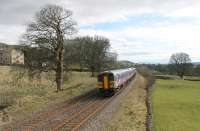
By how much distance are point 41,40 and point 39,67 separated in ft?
10.7

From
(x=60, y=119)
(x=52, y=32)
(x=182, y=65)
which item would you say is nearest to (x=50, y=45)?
(x=52, y=32)

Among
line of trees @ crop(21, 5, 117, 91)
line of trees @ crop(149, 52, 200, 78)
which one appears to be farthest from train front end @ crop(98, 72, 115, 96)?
line of trees @ crop(149, 52, 200, 78)

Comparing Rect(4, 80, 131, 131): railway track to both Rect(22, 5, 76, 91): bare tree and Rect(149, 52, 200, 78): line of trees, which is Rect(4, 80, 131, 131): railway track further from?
Rect(149, 52, 200, 78): line of trees

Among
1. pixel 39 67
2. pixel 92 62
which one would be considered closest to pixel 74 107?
pixel 39 67

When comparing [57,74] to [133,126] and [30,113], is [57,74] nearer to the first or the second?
[30,113]

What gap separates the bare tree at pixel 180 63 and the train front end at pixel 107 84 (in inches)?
3451

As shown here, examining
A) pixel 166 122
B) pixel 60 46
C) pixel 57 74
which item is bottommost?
pixel 166 122

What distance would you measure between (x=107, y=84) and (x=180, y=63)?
95327 mm

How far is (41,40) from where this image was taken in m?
34.3

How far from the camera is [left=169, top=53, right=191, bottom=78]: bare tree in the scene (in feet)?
385

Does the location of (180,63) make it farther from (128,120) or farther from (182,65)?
(128,120)

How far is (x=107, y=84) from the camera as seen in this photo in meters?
32.6

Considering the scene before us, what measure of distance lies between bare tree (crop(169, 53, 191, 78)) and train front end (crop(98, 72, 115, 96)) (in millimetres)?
87654

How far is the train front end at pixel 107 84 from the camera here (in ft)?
106
